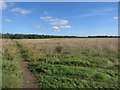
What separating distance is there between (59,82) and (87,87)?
1.55m

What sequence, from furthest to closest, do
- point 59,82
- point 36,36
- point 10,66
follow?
point 36,36 < point 10,66 < point 59,82

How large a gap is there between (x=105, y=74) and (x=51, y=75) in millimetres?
3677

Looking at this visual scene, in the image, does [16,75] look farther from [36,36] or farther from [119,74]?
[36,36]

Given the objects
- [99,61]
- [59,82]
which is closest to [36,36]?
[99,61]

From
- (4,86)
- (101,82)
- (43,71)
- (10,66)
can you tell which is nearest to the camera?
(4,86)

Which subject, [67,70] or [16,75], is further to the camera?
[67,70]

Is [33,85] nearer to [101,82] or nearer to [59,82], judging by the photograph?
A: [59,82]

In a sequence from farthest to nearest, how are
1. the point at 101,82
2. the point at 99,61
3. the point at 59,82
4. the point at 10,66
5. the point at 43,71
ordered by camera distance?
the point at 99,61 → the point at 10,66 → the point at 43,71 → the point at 101,82 → the point at 59,82

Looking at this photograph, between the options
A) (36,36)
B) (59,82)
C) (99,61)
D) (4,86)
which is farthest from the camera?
(36,36)

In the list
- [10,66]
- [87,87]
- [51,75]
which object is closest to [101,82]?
[87,87]

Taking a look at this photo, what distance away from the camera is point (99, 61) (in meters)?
24.7

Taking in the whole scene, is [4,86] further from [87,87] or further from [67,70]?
[67,70]

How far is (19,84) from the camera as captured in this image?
15.3 m

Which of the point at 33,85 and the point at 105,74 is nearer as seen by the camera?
the point at 33,85
